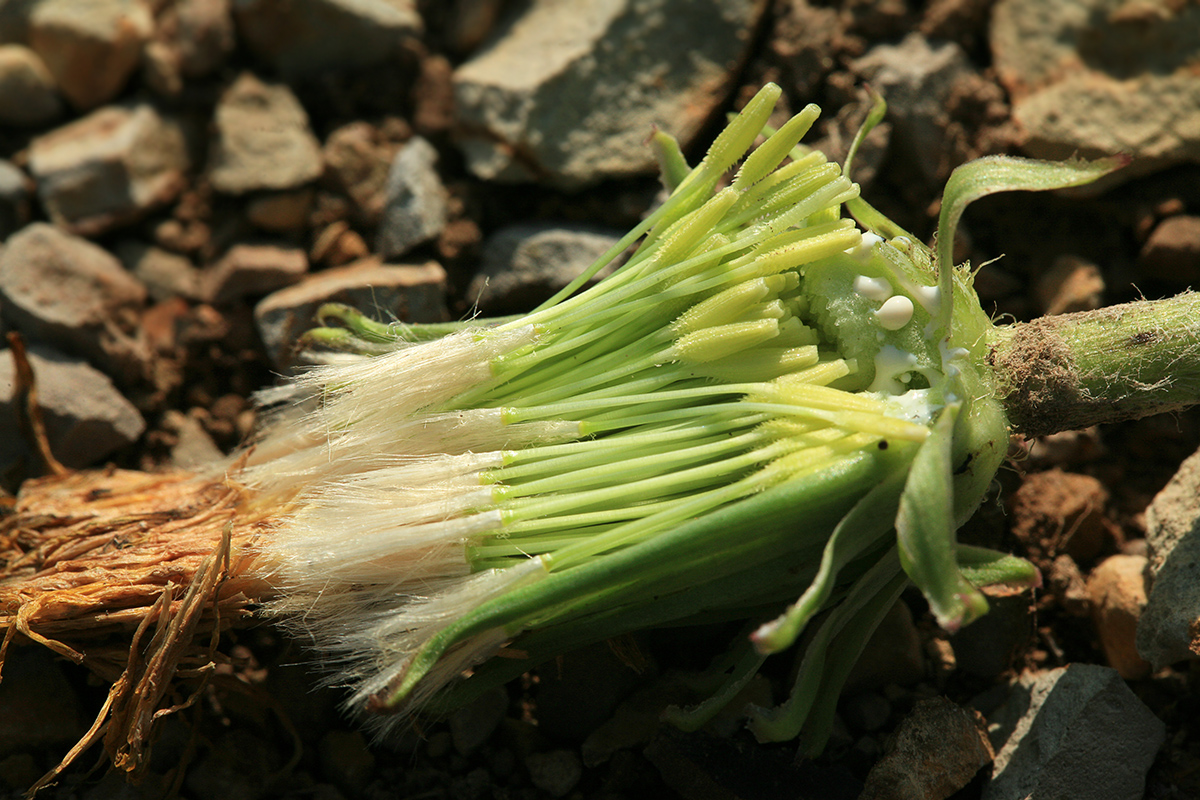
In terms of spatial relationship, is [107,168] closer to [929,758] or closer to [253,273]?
[253,273]

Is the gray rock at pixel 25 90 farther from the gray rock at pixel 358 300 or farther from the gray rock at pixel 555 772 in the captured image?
the gray rock at pixel 555 772

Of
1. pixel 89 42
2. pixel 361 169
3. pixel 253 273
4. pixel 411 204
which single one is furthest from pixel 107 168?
pixel 411 204

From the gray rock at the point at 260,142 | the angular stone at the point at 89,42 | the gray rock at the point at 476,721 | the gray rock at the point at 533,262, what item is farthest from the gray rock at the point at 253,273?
the gray rock at the point at 476,721

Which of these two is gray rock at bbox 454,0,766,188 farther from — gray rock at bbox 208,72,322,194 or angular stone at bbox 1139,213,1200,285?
angular stone at bbox 1139,213,1200,285

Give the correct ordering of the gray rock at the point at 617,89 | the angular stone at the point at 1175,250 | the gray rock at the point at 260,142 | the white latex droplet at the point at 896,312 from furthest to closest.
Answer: the gray rock at the point at 260,142 → the gray rock at the point at 617,89 → the angular stone at the point at 1175,250 → the white latex droplet at the point at 896,312

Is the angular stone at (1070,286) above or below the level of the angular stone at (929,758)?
→ above

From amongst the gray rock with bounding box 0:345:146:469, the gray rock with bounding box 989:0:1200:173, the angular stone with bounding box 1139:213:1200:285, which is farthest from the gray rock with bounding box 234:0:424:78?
the angular stone with bounding box 1139:213:1200:285
